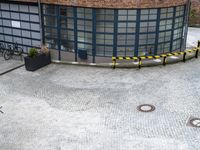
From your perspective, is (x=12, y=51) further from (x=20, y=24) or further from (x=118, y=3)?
(x=118, y=3)

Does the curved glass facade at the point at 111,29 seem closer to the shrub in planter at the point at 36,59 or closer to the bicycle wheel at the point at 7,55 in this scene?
the shrub in planter at the point at 36,59

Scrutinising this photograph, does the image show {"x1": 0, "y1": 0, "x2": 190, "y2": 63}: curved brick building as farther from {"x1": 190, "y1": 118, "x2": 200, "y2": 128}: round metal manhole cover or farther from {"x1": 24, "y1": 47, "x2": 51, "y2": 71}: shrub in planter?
{"x1": 190, "y1": 118, "x2": 200, "y2": 128}: round metal manhole cover

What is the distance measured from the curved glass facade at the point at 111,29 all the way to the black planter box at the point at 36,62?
4.41 feet

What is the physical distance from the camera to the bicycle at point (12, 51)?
2260cm

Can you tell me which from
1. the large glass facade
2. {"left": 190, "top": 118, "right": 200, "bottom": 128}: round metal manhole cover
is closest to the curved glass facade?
the large glass facade

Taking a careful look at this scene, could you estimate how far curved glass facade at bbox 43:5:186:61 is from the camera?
20094mm

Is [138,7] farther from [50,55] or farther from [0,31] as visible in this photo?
[0,31]

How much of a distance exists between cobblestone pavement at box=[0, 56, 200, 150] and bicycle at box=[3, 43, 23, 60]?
2.76 meters

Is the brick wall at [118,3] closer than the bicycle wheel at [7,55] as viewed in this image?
Yes

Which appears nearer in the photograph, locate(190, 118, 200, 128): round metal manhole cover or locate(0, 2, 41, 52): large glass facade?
locate(190, 118, 200, 128): round metal manhole cover

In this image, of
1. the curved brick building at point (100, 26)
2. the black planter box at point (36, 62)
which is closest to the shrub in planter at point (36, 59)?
the black planter box at point (36, 62)

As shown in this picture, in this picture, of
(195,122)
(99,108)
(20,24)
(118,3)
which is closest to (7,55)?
(20,24)

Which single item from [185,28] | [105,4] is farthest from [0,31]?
[185,28]

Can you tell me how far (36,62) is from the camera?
20.3 m
